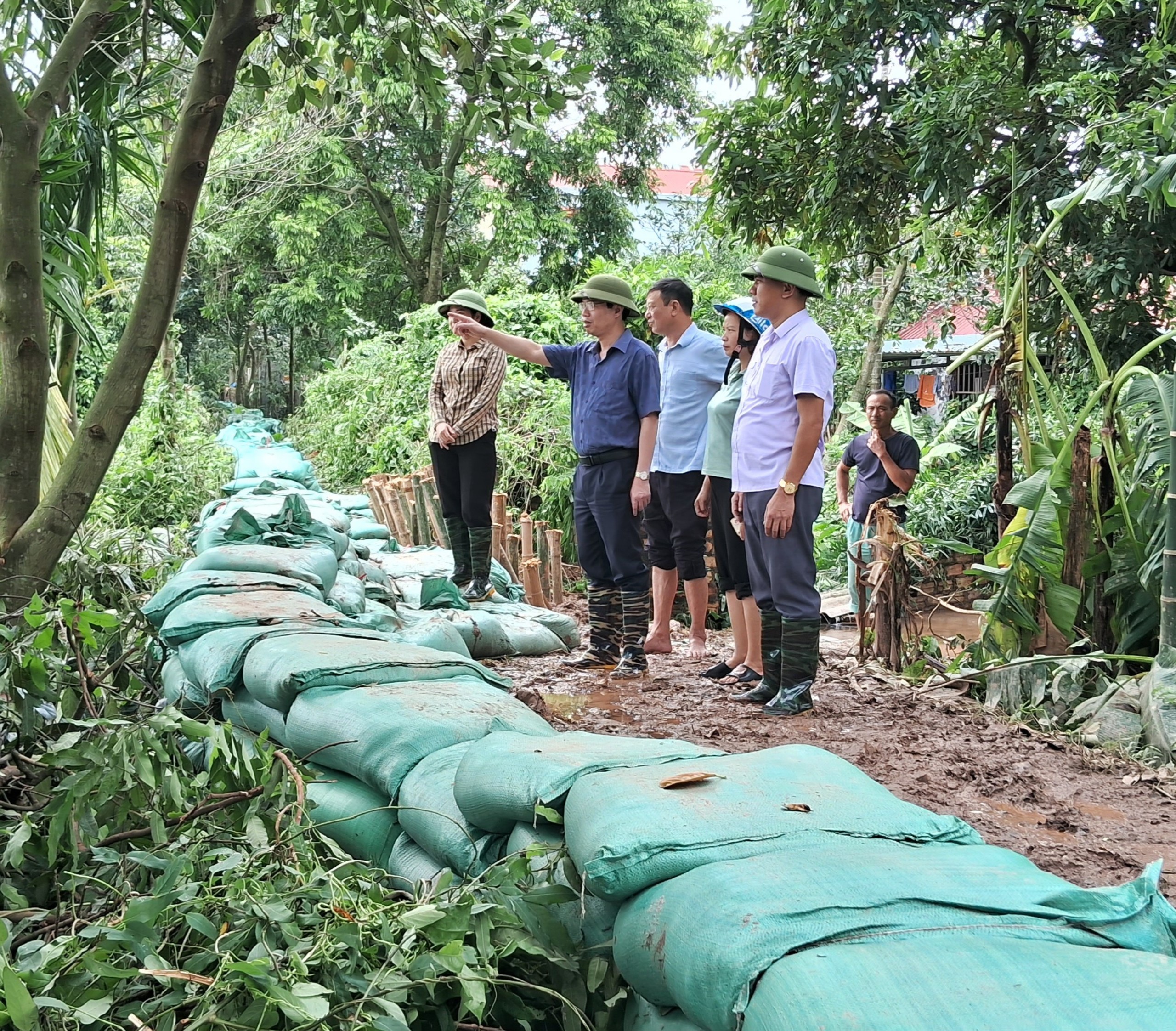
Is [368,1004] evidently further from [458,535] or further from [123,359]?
[458,535]

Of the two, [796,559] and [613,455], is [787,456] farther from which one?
[613,455]

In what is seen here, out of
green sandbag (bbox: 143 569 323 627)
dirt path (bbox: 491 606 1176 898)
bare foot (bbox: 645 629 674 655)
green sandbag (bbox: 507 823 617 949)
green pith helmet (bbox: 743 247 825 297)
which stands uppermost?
green pith helmet (bbox: 743 247 825 297)

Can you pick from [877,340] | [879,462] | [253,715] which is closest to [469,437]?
[879,462]

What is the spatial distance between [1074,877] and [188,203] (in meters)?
2.57

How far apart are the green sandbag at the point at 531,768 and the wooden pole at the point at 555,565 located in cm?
538

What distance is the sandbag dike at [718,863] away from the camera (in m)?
1.19

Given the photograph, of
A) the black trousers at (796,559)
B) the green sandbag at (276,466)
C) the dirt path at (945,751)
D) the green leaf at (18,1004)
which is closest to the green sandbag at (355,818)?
the green leaf at (18,1004)

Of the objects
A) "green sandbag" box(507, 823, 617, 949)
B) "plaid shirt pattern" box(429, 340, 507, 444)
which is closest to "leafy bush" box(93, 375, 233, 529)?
"plaid shirt pattern" box(429, 340, 507, 444)

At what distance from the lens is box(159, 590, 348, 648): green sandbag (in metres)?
3.27

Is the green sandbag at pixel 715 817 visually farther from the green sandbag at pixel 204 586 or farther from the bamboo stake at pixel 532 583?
the bamboo stake at pixel 532 583

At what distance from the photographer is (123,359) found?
201 cm

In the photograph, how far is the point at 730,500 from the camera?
4.79 m

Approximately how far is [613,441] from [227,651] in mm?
2209

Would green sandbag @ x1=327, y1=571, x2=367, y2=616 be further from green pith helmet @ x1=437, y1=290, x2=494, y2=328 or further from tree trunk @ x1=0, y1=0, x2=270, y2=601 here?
tree trunk @ x1=0, y1=0, x2=270, y2=601
